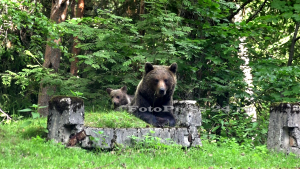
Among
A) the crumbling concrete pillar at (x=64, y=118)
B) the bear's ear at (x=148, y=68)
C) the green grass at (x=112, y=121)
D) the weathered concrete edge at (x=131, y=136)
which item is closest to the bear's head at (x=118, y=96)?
the bear's ear at (x=148, y=68)

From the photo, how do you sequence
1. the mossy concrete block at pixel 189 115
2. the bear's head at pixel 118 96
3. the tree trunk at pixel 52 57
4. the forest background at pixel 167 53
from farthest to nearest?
the tree trunk at pixel 52 57 → the bear's head at pixel 118 96 → the forest background at pixel 167 53 → the mossy concrete block at pixel 189 115

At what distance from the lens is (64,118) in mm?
6523

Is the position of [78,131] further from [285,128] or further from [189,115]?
[285,128]

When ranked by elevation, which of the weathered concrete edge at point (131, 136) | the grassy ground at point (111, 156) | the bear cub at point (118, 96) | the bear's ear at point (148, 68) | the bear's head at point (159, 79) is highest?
the bear's ear at point (148, 68)

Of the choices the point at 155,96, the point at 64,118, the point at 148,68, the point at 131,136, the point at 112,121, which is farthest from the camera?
the point at 148,68

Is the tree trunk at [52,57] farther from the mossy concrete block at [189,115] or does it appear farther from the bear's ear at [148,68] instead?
the mossy concrete block at [189,115]

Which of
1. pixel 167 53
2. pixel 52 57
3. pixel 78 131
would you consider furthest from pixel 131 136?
pixel 52 57

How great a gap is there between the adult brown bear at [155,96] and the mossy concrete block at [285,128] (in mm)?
2424

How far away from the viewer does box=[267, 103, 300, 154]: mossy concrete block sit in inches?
306

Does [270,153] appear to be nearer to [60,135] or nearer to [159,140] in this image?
[159,140]

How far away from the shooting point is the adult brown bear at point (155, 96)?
8.23 meters

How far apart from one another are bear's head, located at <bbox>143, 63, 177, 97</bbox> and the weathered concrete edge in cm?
103

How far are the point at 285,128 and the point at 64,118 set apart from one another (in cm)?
509

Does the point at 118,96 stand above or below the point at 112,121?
above
